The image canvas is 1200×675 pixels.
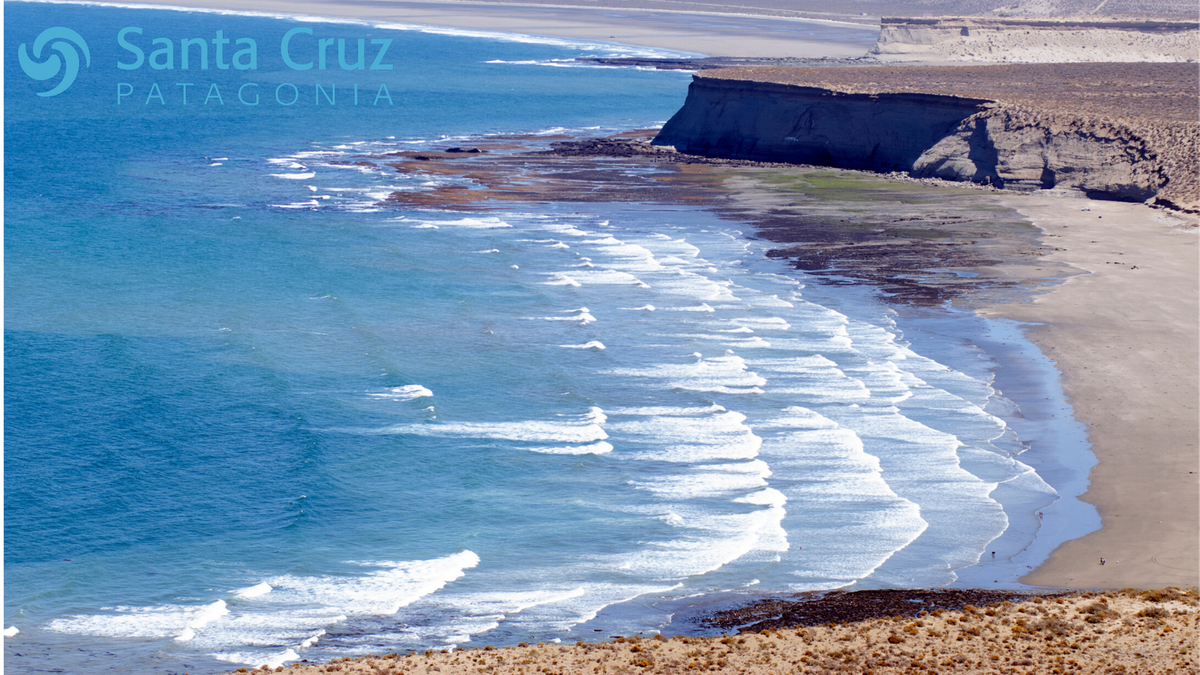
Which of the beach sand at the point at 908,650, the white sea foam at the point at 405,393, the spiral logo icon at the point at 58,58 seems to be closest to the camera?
the beach sand at the point at 908,650

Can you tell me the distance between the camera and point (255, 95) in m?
113

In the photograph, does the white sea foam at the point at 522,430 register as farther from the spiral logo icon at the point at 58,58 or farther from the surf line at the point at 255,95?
the spiral logo icon at the point at 58,58

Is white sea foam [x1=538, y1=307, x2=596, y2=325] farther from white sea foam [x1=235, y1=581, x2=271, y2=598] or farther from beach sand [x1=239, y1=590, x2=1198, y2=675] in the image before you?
beach sand [x1=239, y1=590, x2=1198, y2=675]

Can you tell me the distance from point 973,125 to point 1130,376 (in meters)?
33.2

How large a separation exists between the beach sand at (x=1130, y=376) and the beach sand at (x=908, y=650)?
10.2 feet

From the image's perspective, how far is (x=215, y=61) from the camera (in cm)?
15688

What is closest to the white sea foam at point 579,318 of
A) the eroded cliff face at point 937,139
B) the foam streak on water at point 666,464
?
the foam streak on water at point 666,464

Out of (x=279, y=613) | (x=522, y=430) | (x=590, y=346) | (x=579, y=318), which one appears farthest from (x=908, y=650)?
(x=579, y=318)

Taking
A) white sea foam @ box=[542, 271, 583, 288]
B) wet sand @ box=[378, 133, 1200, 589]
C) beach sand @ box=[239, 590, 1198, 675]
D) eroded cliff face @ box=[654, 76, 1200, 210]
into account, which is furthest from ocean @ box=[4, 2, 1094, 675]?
eroded cliff face @ box=[654, 76, 1200, 210]

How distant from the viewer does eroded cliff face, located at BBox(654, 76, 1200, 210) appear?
55.2 m

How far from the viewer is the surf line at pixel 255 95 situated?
349 feet

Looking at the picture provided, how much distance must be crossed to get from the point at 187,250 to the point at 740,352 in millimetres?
24581

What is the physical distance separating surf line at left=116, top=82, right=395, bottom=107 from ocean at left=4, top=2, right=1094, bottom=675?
54470 millimetres

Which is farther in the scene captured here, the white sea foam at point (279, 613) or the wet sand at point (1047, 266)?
the wet sand at point (1047, 266)
